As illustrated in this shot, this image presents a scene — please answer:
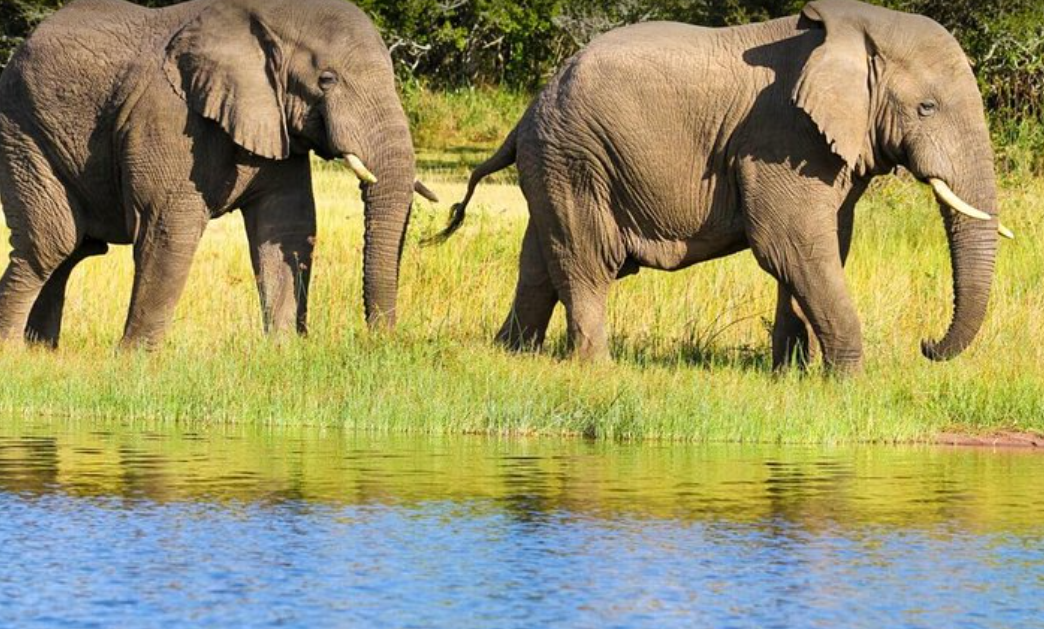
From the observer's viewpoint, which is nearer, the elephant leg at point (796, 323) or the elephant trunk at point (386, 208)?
the elephant leg at point (796, 323)

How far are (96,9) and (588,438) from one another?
14.1 feet

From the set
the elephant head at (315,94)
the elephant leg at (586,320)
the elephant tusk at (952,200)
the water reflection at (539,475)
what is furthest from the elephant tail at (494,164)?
the water reflection at (539,475)

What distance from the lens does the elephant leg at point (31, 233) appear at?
45.1 feet

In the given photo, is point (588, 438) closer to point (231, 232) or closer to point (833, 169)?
point (833, 169)

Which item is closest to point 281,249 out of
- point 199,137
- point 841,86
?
point 199,137

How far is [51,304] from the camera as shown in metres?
14.3

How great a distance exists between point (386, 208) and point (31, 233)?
2081 millimetres

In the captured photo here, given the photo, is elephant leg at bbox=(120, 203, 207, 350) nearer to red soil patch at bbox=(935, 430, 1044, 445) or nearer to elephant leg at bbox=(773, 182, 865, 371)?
elephant leg at bbox=(773, 182, 865, 371)

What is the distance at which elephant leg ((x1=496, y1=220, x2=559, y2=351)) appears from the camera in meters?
13.6

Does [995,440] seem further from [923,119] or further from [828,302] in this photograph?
[923,119]

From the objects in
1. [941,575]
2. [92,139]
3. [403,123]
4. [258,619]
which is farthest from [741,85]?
[258,619]

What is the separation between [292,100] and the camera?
13.5 m

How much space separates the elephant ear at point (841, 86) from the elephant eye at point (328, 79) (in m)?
2.62

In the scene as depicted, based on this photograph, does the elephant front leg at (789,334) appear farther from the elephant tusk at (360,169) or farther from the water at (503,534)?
the elephant tusk at (360,169)
